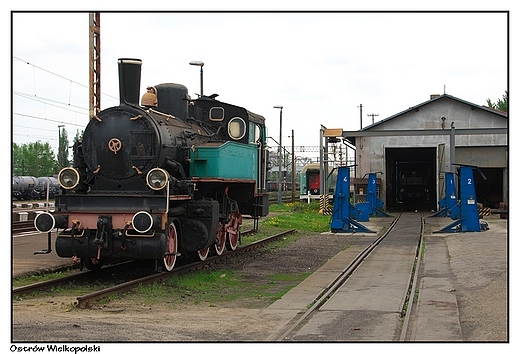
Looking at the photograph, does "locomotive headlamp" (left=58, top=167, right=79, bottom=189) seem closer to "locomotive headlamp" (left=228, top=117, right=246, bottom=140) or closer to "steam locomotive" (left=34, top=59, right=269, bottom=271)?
"steam locomotive" (left=34, top=59, right=269, bottom=271)

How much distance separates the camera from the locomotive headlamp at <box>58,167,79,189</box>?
11.4m

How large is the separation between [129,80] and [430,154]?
3324cm

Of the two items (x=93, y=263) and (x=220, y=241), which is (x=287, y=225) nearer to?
(x=220, y=241)

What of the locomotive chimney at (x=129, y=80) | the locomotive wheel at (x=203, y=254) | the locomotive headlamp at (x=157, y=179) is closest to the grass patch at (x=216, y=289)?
the locomotive wheel at (x=203, y=254)

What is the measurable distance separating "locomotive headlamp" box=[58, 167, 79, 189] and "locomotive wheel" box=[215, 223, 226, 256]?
3.84 metres

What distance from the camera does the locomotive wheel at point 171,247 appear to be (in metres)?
11.6

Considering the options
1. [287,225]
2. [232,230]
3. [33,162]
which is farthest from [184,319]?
[33,162]

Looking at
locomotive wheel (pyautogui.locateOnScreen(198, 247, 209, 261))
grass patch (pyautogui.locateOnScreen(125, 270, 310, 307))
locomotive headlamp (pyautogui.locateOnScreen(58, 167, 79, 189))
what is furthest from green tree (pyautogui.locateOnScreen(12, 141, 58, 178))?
grass patch (pyautogui.locateOnScreen(125, 270, 310, 307))

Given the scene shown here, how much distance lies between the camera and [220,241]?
14570 millimetres

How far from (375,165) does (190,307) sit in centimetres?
3036

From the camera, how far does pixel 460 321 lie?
26.8ft

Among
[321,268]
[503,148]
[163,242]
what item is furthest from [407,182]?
[163,242]

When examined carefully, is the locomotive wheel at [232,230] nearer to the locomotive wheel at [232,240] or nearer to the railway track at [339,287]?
the locomotive wheel at [232,240]

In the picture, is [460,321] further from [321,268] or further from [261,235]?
[261,235]
